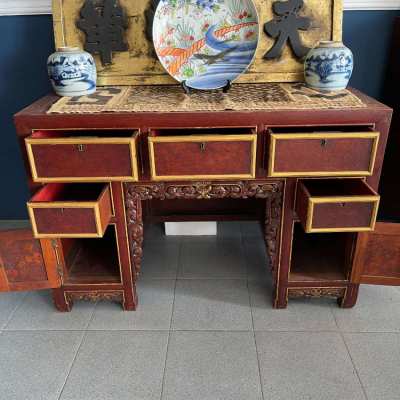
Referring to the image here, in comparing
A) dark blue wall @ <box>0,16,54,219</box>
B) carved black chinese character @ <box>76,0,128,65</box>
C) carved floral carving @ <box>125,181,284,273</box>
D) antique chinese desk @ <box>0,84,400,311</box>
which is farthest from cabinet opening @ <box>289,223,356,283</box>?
dark blue wall @ <box>0,16,54,219</box>

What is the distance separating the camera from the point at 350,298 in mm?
1447

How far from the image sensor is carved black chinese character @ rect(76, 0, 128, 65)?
1428mm

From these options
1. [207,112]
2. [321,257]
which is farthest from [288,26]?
[321,257]

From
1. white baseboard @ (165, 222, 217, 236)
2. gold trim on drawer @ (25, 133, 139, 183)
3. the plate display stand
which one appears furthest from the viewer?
white baseboard @ (165, 222, 217, 236)

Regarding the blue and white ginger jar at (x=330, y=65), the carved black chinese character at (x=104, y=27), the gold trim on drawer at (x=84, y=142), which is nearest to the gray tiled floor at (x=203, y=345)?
the gold trim on drawer at (x=84, y=142)

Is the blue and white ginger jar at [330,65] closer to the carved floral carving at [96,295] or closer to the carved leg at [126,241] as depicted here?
the carved leg at [126,241]

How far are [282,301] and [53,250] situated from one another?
86 cm

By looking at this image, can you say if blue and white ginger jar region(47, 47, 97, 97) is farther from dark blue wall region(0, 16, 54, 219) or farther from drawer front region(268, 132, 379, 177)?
drawer front region(268, 132, 379, 177)

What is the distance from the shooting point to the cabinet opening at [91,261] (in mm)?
1454

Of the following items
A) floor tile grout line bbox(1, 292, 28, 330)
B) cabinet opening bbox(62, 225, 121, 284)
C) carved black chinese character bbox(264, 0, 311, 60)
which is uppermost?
carved black chinese character bbox(264, 0, 311, 60)

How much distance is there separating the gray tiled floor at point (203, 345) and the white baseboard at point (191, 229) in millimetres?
303

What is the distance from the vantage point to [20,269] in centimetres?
137

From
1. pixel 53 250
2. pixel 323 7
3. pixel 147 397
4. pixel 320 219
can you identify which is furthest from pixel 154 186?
pixel 323 7

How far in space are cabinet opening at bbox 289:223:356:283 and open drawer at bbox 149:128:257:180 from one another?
1.66 ft
